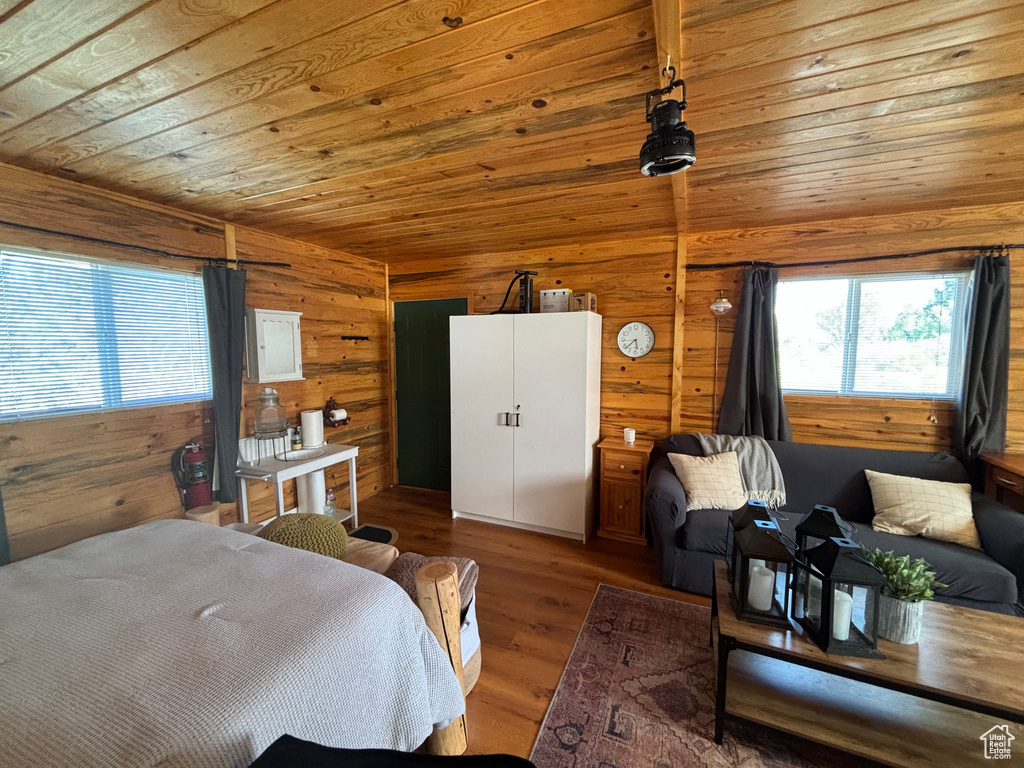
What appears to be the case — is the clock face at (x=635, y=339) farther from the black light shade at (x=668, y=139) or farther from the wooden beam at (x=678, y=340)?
the black light shade at (x=668, y=139)

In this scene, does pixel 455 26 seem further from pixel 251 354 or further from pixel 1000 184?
pixel 1000 184

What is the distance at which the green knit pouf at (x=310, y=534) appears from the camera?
1652 mm

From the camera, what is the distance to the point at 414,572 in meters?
1.49

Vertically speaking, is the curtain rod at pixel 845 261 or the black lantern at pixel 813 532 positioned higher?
the curtain rod at pixel 845 261

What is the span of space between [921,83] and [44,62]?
283 cm

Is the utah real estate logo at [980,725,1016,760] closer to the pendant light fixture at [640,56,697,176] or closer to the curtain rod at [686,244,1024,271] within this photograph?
the pendant light fixture at [640,56,697,176]

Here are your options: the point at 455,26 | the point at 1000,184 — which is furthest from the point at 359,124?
the point at 1000,184

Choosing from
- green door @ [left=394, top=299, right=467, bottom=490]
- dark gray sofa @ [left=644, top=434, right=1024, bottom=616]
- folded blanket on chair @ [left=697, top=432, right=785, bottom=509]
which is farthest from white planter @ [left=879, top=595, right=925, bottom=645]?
green door @ [left=394, top=299, right=467, bottom=490]

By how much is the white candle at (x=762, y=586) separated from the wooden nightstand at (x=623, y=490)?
4.96 ft

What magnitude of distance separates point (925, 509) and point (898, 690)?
1506 millimetres

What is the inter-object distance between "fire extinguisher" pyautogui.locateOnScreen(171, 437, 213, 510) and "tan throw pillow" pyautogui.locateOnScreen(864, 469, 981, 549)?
13.8 feet

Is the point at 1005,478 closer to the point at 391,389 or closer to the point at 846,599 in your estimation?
the point at 846,599

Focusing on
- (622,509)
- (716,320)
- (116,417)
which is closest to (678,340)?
(716,320)

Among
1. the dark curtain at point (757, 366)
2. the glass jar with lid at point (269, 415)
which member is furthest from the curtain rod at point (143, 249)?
the dark curtain at point (757, 366)
